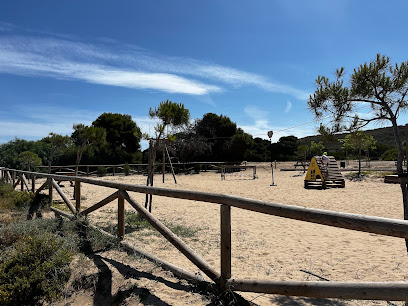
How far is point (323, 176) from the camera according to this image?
46.2 feet

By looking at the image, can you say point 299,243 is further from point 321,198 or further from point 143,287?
point 321,198

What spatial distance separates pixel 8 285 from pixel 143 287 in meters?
1.44

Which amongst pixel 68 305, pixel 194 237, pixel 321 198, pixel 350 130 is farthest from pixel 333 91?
pixel 321 198

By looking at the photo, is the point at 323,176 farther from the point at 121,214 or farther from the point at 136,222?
the point at 121,214

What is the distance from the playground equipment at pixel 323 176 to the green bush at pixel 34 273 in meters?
12.4

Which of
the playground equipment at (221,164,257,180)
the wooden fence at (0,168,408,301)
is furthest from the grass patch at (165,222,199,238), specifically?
the playground equipment at (221,164,257,180)

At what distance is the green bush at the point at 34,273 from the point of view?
317 centimetres

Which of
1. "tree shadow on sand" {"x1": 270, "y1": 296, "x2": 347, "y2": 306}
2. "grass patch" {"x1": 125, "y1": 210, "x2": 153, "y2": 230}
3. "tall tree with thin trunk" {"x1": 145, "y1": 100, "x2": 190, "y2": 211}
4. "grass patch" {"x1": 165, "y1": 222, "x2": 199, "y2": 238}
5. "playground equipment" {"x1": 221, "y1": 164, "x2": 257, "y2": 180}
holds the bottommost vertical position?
"tree shadow on sand" {"x1": 270, "y1": 296, "x2": 347, "y2": 306}

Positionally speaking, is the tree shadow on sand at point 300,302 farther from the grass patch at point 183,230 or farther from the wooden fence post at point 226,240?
the grass patch at point 183,230

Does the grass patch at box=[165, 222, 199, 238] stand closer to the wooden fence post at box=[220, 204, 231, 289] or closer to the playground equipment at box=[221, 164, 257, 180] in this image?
the wooden fence post at box=[220, 204, 231, 289]

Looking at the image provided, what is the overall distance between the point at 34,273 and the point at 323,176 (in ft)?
43.2

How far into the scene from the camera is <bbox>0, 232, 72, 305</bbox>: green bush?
3.17 metres

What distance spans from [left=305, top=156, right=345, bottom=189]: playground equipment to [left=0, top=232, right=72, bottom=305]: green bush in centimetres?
1239

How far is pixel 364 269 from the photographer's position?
4047mm
